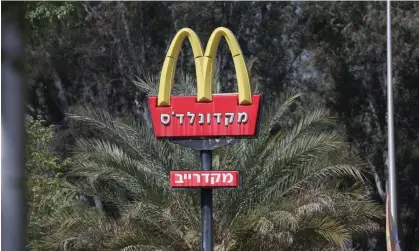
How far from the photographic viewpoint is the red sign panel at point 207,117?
1178cm

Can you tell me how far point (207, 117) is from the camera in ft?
38.8

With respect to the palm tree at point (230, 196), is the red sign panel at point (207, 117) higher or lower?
higher

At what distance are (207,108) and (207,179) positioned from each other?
1.01 metres

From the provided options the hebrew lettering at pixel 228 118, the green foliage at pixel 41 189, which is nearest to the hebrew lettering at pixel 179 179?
the hebrew lettering at pixel 228 118

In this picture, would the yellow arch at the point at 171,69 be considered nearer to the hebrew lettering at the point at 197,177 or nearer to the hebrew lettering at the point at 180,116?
the hebrew lettering at the point at 180,116

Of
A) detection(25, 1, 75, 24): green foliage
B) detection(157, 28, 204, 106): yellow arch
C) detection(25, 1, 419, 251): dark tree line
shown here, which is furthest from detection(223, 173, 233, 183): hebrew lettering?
detection(25, 1, 419, 251): dark tree line

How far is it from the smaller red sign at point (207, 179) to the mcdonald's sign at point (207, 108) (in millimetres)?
568

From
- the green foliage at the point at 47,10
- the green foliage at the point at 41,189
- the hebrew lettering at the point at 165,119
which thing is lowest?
the green foliage at the point at 41,189

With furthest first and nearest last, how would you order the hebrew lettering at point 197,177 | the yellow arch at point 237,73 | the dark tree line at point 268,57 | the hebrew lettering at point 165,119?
the dark tree line at point 268,57 < the hebrew lettering at point 165,119 < the yellow arch at point 237,73 < the hebrew lettering at point 197,177

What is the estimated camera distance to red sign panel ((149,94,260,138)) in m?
11.8

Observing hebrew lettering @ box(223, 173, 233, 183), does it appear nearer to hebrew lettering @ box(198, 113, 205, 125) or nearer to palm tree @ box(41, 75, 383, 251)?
hebrew lettering @ box(198, 113, 205, 125)

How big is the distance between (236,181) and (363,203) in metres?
4.44

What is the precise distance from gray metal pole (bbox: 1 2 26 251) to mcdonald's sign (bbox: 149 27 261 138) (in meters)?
8.23

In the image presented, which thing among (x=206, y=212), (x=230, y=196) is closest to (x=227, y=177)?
(x=206, y=212)
